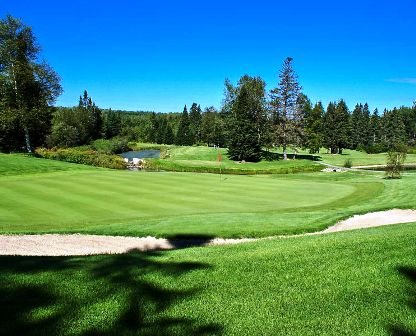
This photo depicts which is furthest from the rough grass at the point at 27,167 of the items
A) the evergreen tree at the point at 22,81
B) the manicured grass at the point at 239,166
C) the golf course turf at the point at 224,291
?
the golf course turf at the point at 224,291

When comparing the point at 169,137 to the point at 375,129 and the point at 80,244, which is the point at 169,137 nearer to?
the point at 375,129

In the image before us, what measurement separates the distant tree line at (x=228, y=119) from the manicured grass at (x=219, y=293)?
165 ft

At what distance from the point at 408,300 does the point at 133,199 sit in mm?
19307

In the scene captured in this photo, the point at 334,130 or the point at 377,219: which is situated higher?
the point at 334,130

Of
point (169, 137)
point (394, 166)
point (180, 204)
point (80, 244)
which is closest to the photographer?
point (80, 244)

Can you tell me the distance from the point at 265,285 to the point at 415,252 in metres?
3.85

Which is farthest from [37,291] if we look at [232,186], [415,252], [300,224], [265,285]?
[232,186]

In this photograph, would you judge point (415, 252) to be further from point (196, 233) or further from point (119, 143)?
point (119, 143)

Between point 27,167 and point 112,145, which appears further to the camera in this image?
point 112,145

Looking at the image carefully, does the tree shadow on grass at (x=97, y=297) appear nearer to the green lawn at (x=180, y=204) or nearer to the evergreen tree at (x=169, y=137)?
the green lawn at (x=180, y=204)

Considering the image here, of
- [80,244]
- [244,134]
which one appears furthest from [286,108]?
[80,244]

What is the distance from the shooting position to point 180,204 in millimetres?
22906

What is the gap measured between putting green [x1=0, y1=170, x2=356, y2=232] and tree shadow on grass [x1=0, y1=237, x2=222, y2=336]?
878cm

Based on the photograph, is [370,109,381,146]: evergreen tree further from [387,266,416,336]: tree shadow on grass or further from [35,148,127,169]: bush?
[387,266,416,336]: tree shadow on grass
